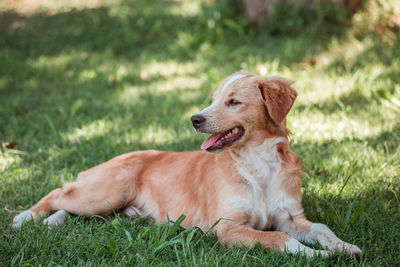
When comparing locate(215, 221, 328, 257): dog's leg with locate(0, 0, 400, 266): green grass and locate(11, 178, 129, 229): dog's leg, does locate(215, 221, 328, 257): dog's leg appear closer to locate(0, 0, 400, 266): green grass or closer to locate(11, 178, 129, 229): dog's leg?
locate(0, 0, 400, 266): green grass

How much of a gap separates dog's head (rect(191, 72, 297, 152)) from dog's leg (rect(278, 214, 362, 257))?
0.73m

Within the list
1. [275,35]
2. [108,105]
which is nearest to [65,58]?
[108,105]

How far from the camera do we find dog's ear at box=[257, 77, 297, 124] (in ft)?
12.4

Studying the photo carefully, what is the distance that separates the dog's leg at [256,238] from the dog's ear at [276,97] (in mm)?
920

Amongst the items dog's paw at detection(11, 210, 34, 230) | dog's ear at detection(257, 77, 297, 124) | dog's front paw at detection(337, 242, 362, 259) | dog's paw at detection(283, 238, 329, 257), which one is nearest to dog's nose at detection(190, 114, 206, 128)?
dog's ear at detection(257, 77, 297, 124)

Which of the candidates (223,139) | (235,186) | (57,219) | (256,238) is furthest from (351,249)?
(57,219)

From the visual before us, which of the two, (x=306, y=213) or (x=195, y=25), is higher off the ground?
(x=195, y=25)

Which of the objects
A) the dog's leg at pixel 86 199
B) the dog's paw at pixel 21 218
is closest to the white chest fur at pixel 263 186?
the dog's leg at pixel 86 199

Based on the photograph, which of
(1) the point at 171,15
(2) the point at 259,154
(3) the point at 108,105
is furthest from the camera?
(1) the point at 171,15

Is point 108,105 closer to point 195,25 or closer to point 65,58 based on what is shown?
point 65,58

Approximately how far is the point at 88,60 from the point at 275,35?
407 centimetres

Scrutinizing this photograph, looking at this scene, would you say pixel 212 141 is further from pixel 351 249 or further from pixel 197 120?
pixel 351 249

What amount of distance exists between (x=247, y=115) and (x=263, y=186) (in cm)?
61

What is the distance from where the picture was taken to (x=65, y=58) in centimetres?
973
